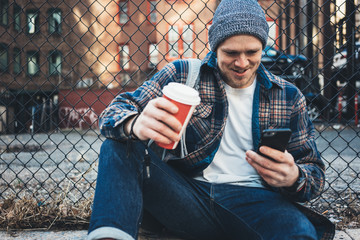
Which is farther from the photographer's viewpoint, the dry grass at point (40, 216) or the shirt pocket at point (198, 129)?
the dry grass at point (40, 216)

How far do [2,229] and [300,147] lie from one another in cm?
200

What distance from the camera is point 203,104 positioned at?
69.9 inches

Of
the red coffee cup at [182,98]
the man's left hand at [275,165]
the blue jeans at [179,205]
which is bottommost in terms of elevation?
the blue jeans at [179,205]

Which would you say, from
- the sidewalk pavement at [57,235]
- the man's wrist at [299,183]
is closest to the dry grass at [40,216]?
the sidewalk pavement at [57,235]

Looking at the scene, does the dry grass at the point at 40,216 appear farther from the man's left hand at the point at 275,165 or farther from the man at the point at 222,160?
the man's left hand at the point at 275,165

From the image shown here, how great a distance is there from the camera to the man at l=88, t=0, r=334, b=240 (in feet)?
4.59

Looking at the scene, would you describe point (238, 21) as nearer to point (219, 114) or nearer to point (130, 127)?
point (219, 114)

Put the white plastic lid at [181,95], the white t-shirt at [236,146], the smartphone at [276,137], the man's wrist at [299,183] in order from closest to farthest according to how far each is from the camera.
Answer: the white plastic lid at [181,95], the smartphone at [276,137], the man's wrist at [299,183], the white t-shirt at [236,146]

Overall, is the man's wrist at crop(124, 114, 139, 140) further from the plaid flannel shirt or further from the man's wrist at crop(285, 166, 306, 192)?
the man's wrist at crop(285, 166, 306, 192)

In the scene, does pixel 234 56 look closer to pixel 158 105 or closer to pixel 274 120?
pixel 274 120

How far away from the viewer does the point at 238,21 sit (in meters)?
1.62

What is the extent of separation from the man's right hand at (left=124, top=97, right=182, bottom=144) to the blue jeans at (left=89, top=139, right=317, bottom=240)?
0.28 meters

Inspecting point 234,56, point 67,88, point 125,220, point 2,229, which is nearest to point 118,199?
point 125,220

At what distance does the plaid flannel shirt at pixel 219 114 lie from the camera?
1663 millimetres
